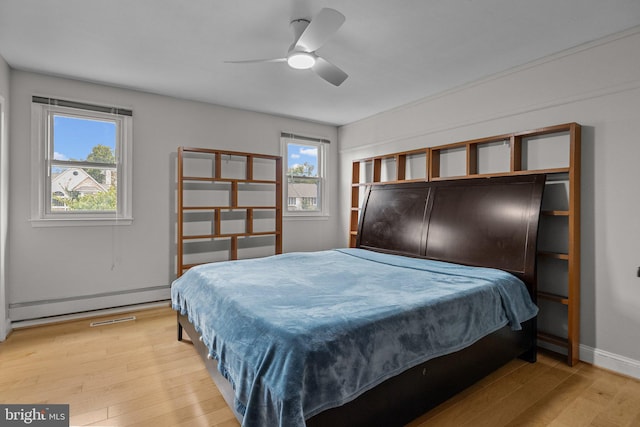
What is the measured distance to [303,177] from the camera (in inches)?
198

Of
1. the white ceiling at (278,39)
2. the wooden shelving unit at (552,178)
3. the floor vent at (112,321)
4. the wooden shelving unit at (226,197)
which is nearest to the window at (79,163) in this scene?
the white ceiling at (278,39)

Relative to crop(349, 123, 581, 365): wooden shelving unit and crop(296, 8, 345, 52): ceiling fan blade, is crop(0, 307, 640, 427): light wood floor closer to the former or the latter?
crop(349, 123, 581, 365): wooden shelving unit

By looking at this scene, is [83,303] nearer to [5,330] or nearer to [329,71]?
[5,330]

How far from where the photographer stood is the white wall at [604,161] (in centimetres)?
239

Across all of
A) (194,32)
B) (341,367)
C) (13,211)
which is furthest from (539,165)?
(13,211)

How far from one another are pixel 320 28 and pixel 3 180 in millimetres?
3153

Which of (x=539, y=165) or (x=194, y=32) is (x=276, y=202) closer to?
(x=194, y=32)

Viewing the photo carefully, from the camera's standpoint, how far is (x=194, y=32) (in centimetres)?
243

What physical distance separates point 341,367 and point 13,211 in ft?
11.8

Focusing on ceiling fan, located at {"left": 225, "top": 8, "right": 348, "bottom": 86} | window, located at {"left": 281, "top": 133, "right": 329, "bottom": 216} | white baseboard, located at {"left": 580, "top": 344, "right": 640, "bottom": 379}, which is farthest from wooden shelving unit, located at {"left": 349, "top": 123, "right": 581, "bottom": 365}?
window, located at {"left": 281, "top": 133, "right": 329, "bottom": 216}

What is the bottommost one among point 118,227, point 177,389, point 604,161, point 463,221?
point 177,389

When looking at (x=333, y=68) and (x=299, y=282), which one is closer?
(x=299, y=282)

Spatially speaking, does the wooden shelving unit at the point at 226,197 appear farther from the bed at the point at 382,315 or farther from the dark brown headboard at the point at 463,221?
the dark brown headboard at the point at 463,221

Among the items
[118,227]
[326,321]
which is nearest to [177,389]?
[326,321]
